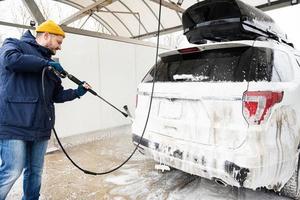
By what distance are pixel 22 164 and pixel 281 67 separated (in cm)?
261

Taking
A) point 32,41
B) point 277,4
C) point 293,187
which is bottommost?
point 293,187

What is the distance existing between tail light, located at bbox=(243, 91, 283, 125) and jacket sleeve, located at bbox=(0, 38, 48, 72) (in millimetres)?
1731

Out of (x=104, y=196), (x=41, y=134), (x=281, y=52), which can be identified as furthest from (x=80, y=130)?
(x=281, y=52)

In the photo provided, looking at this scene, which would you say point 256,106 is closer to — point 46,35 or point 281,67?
point 281,67

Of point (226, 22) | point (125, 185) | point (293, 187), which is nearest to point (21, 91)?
point (125, 185)

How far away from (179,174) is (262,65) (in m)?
1.93

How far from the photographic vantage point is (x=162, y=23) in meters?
6.70

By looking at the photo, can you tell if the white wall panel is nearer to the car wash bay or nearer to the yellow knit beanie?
the car wash bay

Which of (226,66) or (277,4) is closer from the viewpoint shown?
(226,66)

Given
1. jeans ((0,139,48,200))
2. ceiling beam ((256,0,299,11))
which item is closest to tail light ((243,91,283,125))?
jeans ((0,139,48,200))

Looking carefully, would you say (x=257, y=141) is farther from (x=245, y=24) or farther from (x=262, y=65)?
(x=245, y=24)

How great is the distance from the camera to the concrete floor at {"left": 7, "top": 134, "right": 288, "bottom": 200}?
109 inches

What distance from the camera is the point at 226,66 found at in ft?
7.40

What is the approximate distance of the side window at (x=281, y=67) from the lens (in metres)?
2.25
